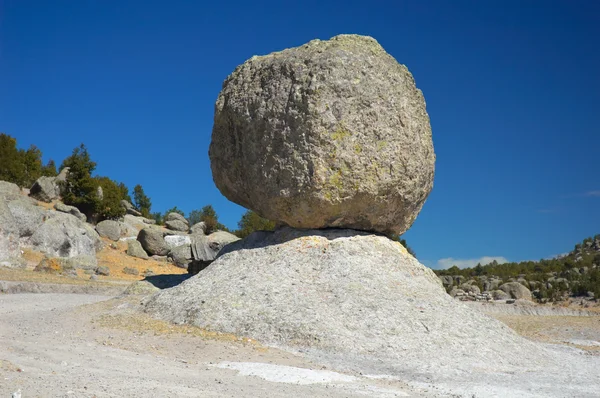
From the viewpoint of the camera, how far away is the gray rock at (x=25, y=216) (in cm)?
2523

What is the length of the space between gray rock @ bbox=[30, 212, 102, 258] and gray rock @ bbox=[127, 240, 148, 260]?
9.12 feet

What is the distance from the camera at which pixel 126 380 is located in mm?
6734

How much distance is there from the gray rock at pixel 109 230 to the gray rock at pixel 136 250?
3.57 feet

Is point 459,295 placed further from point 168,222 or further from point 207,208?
point 207,208

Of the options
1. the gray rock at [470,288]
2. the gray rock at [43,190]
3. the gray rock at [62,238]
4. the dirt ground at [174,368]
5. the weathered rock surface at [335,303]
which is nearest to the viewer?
the dirt ground at [174,368]

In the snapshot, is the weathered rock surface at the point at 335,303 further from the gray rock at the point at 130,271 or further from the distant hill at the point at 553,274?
the distant hill at the point at 553,274

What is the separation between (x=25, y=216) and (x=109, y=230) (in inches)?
351

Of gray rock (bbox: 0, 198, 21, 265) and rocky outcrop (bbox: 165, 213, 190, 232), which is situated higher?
rocky outcrop (bbox: 165, 213, 190, 232)

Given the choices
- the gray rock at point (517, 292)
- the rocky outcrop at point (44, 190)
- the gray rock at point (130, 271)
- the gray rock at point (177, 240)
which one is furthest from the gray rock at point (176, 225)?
the gray rock at point (517, 292)

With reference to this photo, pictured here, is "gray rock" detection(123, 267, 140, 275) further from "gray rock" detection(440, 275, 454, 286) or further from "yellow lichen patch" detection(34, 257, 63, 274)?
"gray rock" detection(440, 275, 454, 286)

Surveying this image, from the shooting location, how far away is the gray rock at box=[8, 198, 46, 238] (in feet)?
82.8

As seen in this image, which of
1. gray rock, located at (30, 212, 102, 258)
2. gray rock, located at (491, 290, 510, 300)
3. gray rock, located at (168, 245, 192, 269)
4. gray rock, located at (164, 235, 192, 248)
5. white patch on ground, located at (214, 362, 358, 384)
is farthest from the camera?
gray rock, located at (164, 235, 192, 248)

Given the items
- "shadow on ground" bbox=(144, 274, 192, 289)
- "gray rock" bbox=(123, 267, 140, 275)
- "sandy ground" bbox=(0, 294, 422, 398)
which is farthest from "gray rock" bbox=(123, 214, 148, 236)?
"sandy ground" bbox=(0, 294, 422, 398)

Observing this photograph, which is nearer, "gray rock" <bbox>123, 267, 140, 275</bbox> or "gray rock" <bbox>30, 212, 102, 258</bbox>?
"gray rock" <bbox>30, 212, 102, 258</bbox>
